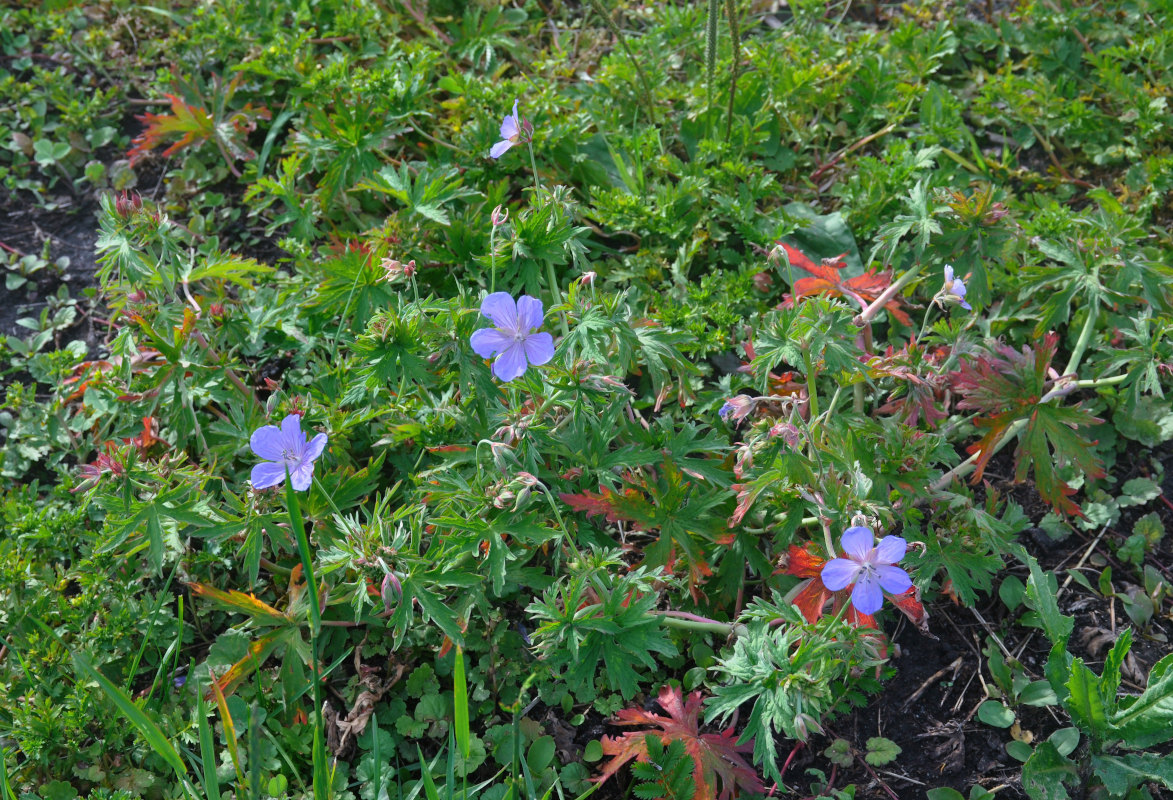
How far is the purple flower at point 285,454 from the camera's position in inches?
73.6

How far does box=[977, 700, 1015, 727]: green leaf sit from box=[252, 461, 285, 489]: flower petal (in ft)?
5.49

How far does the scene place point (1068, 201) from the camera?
120 inches

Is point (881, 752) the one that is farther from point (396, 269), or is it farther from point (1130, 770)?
point (396, 269)

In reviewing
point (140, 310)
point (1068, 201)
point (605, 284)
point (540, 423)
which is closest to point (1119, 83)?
point (1068, 201)

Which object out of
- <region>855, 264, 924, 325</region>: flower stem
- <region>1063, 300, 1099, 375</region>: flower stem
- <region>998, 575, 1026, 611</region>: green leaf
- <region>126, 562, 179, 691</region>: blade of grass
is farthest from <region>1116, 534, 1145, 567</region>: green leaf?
<region>126, 562, 179, 691</region>: blade of grass

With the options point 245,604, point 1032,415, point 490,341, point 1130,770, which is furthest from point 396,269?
point 1130,770

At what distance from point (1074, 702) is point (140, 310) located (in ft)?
7.97

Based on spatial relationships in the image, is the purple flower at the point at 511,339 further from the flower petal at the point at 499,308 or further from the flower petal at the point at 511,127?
the flower petal at the point at 511,127

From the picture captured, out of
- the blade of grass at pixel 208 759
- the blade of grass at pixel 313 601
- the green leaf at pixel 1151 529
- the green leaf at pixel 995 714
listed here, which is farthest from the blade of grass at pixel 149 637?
the green leaf at pixel 1151 529

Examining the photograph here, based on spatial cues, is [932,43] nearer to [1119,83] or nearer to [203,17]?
[1119,83]

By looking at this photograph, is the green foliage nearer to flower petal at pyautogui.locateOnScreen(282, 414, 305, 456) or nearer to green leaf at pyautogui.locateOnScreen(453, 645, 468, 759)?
green leaf at pyautogui.locateOnScreen(453, 645, 468, 759)

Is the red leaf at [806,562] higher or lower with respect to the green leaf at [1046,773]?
higher

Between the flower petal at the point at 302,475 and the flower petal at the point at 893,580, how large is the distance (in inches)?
44.7

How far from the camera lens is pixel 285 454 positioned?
6.24 ft
